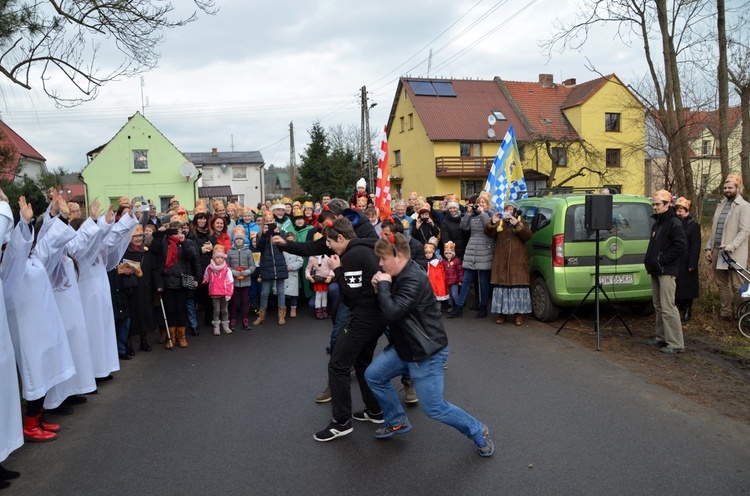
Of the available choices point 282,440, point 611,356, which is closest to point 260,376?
point 282,440

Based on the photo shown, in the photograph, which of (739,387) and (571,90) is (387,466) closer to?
(739,387)

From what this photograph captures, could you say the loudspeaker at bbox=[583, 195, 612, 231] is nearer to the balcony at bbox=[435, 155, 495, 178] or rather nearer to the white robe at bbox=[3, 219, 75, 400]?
the white robe at bbox=[3, 219, 75, 400]

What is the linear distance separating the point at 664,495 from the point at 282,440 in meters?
2.92

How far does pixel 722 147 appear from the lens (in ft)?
36.8

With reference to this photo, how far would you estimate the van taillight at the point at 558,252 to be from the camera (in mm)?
9109

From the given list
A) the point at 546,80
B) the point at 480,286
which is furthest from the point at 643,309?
the point at 546,80

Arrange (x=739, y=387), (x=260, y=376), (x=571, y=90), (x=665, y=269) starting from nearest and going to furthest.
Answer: (x=739, y=387), (x=260, y=376), (x=665, y=269), (x=571, y=90)

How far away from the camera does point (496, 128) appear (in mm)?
46375

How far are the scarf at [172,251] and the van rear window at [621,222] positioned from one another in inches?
229

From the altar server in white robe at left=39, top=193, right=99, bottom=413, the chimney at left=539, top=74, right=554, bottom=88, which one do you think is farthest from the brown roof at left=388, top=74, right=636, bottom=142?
the altar server in white robe at left=39, top=193, right=99, bottom=413

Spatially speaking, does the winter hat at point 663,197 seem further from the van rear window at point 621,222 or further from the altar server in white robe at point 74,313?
the altar server in white robe at point 74,313

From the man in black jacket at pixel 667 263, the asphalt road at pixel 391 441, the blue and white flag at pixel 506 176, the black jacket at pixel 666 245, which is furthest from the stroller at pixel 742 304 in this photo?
the blue and white flag at pixel 506 176

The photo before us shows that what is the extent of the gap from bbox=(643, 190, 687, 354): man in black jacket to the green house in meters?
37.2

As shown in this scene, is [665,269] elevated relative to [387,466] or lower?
elevated
